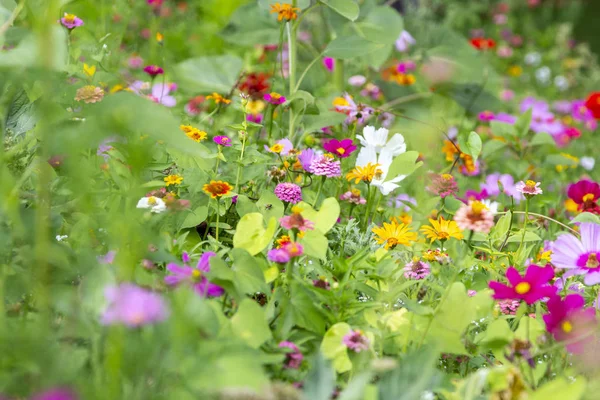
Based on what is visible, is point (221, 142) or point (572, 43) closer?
point (221, 142)

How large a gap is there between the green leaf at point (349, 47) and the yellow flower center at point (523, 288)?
2.30ft

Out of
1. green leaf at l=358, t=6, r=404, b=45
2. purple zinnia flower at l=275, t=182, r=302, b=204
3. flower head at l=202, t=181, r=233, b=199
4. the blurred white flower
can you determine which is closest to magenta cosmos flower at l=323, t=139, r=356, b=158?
purple zinnia flower at l=275, t=182, r=302, b=204

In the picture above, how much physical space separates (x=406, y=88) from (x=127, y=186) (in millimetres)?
1639

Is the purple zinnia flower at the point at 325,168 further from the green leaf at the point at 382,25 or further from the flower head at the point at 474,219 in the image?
the green leaf at the point at 382,25

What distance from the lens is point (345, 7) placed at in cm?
136

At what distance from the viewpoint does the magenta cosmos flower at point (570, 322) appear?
0.87 m

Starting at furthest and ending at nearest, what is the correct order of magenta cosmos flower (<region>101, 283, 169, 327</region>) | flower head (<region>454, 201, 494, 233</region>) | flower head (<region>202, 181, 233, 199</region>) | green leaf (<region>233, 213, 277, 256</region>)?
1. flower head (<region>202, 181, 233, 199</region>)
2. green leaf (<region>233, 213, 277, 256</region>)
3. flower head (<region>454, 201, 494, 233</region>)
4. magenta cosmos flower (<region>101, 283, 169, 327</region>)

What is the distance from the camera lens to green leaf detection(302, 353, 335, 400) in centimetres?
70

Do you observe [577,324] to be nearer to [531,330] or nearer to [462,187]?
[531,330]

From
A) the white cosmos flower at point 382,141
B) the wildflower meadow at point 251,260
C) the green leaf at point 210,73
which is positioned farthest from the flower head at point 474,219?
the green leaf at point 210,73

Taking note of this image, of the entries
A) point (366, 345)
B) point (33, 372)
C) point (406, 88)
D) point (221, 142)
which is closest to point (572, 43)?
point (406, 88)

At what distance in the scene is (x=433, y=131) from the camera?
177cm

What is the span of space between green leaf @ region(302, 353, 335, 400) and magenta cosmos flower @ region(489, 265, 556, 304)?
0.29 m

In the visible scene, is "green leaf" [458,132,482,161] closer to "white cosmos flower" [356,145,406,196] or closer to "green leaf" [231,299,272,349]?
"white cosmos flower" [356,145,406,196]
